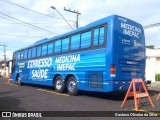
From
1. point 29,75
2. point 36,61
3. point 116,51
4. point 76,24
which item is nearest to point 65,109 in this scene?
point 116,51

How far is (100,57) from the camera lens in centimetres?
1138

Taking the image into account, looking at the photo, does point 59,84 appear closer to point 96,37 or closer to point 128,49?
point 96,37

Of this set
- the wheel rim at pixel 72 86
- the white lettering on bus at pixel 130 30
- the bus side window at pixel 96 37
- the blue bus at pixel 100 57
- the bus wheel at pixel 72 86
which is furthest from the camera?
the wheel rim at pixel 72 86

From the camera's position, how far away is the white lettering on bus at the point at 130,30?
11606 millimetres

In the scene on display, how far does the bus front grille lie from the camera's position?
37.2 feet

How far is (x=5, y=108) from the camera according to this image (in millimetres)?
9617

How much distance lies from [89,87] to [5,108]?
4.02m

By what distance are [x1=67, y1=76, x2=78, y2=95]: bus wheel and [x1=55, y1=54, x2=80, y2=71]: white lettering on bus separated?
61cm

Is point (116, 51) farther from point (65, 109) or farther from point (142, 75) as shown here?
point (65, 109)

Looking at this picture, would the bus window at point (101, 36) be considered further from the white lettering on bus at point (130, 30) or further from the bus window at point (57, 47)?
the bus window at point (57, 47)

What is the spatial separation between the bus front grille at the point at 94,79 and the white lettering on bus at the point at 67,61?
4.47ft

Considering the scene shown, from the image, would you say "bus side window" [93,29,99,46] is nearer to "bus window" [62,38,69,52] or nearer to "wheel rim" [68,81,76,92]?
"wheel rim" [68,81,76,92]

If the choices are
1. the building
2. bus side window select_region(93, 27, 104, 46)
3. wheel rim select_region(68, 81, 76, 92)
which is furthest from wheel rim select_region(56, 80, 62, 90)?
the building

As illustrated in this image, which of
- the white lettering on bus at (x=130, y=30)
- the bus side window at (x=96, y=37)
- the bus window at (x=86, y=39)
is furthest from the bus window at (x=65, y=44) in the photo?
the white lettering on bus at (x=130, y=30)
